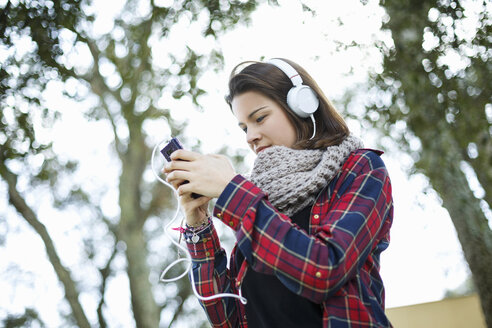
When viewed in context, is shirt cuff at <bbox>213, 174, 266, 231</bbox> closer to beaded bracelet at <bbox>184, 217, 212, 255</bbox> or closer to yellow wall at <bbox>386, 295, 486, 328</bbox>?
beaded bracelet at <bbox>184, 217, 212, 255</bbox>

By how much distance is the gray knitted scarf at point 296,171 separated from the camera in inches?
53.7

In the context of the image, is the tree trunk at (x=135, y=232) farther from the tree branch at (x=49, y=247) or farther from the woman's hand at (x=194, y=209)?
the woman's hand at (x=194, y=209)

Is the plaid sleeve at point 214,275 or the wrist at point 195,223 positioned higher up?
the wrist at point 195,223

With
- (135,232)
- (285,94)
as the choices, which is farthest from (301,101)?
(135,232)

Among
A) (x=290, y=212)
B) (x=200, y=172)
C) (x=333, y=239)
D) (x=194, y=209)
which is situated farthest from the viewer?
(x=194, y=209)

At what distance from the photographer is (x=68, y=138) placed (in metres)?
9.26

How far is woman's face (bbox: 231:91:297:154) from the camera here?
166 cm

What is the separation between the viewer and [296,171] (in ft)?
4.77

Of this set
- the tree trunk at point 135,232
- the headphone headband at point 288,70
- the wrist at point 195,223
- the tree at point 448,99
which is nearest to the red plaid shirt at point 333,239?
the wrist at point 195,223

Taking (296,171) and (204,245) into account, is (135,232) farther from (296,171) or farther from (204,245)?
(296,171)

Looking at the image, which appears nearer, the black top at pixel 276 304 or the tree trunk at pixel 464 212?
the black top at pixel 276 304

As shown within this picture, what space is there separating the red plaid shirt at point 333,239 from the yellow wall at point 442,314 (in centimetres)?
201

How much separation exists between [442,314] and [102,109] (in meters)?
6.43

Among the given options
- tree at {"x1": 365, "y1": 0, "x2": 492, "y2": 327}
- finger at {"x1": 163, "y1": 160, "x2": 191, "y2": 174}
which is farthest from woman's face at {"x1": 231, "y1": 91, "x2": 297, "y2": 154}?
tree at {"x1": 365, "y1": 0, "x2": 492, "y2": 327}
